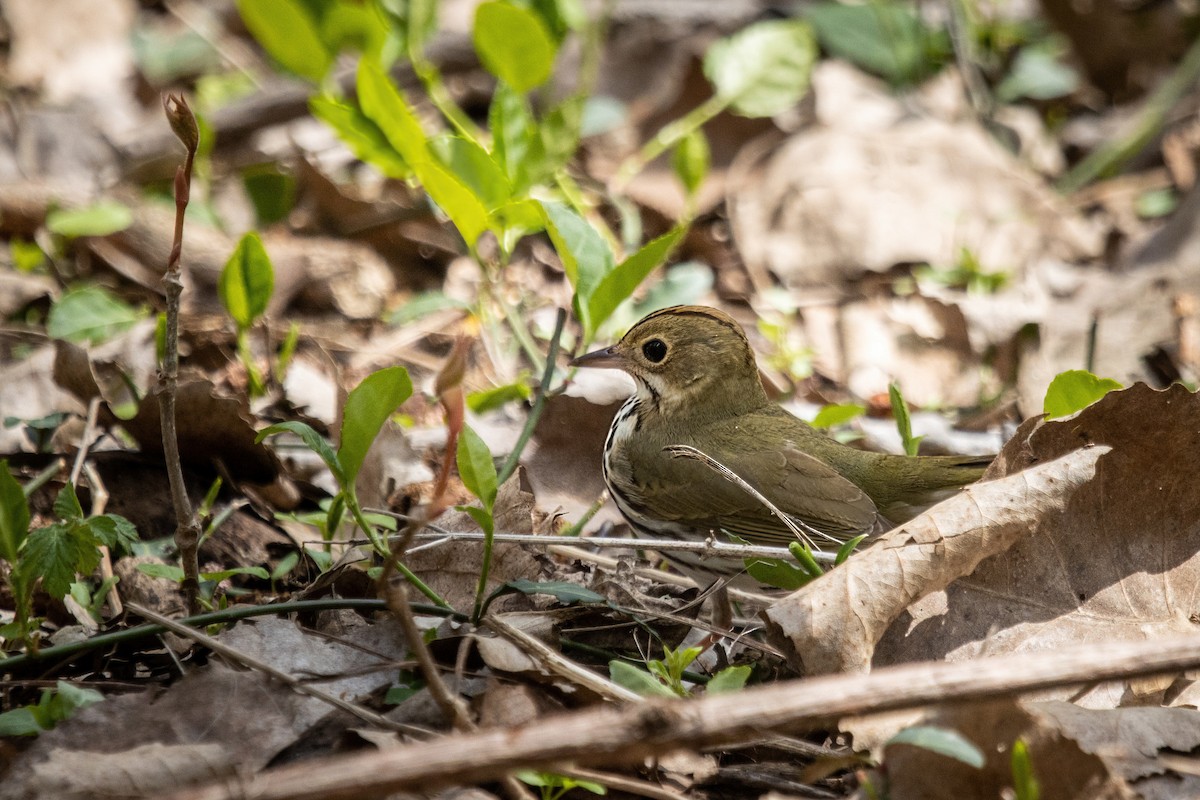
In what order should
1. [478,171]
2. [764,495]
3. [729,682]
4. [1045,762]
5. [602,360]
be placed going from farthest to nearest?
[602,360] < [478,171] < [764,495] < [729,682] < [1045,762]

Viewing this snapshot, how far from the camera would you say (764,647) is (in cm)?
270

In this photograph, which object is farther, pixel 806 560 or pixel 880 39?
pixel 880 39

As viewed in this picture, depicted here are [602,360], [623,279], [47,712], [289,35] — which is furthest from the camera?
[289,35]

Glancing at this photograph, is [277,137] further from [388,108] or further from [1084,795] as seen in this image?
[1084,795]

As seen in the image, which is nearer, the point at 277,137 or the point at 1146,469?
the point at 1146,469

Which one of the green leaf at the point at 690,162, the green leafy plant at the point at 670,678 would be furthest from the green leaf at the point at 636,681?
the green leaf at the point at 690,162

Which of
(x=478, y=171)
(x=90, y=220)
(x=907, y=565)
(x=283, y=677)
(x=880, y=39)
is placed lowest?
(x=907, y=565)

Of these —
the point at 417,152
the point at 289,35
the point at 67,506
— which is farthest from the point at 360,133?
the point at 67,506

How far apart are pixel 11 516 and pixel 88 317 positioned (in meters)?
1.62

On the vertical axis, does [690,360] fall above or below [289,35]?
below

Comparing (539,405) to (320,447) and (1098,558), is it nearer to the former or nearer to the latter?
(320,447)

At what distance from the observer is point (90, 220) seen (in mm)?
4797

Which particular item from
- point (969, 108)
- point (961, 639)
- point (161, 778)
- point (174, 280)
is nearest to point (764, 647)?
point (961, 639)

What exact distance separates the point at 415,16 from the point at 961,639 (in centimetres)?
370
